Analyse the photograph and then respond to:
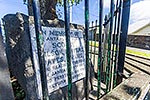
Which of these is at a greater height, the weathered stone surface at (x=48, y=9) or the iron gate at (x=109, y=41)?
the weathered stone surface at (x=48, y=9)

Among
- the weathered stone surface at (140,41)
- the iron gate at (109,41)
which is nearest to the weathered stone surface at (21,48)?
the iron gate at (109,41)

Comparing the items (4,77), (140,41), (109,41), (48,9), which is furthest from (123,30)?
(140,41)

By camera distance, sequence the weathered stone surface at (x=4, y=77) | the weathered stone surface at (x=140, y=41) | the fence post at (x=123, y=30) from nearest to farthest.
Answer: the weathered stone surface at (x=4, y=77) → the fence post at (x=123, y=30) → the weathered stone surface at (x=140, y=41)

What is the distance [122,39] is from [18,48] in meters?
1.47

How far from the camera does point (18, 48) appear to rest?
1816 millimetres

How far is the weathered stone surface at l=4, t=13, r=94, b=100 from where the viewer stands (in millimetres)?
1646

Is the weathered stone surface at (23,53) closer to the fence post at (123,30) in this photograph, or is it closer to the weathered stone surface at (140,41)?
the fence post at (123,30)

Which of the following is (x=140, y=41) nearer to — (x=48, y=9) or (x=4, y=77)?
(x=48, y=9)

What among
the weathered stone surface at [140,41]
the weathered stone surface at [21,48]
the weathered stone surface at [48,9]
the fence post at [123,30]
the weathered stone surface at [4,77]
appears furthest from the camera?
the weathered stone surface at [140,41]

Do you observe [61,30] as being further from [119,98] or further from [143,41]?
[143,41]

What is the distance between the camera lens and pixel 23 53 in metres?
1.70

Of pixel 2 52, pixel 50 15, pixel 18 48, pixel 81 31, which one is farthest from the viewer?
pixel 50 15

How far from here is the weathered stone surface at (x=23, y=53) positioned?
1.65 metres

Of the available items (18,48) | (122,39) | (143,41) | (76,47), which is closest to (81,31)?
(76,47)
